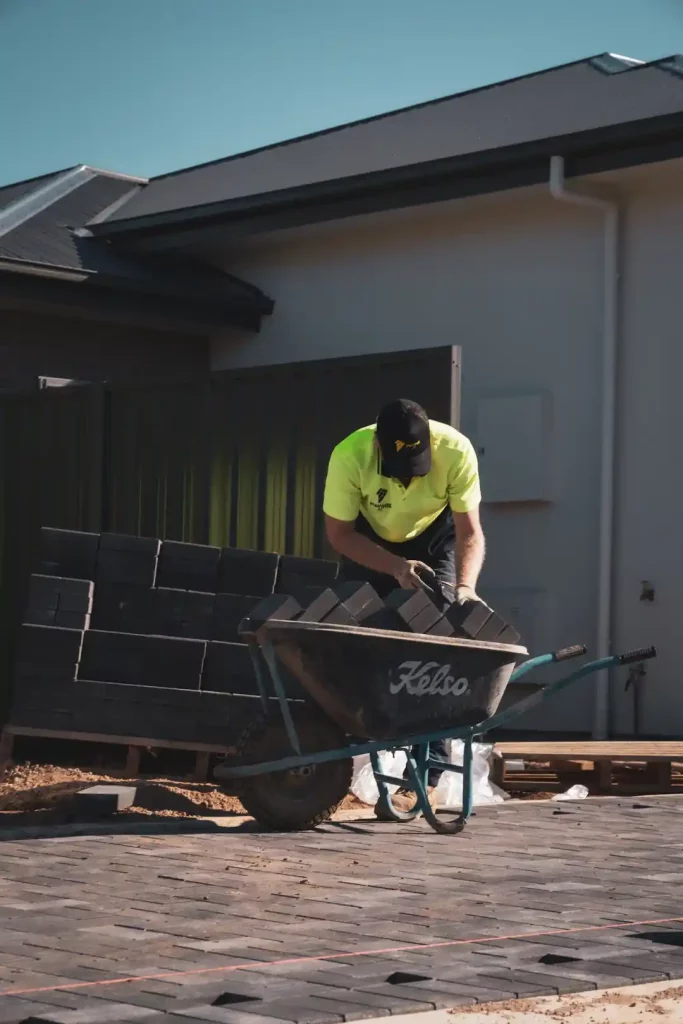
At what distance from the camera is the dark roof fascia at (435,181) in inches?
457

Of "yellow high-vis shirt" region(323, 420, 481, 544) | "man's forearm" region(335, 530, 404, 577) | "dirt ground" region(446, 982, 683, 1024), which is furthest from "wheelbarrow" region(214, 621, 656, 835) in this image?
"dirt ground" region(446, 982, 683, 1024)

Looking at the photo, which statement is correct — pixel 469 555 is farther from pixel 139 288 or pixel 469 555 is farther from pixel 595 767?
pixel 139 288

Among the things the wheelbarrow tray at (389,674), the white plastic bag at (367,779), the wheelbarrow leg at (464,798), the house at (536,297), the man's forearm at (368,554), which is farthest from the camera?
the house at (536,297)

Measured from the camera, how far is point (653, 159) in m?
11.6

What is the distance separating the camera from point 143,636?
8.28m

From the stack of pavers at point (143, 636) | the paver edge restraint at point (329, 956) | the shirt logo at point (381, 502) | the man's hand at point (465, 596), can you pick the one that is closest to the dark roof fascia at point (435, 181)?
the stack of pavers at point (143, 636)

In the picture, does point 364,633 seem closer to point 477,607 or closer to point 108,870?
point 477,607

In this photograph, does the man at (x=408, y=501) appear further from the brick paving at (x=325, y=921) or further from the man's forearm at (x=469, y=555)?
the brick paving at (x=325, y=921)

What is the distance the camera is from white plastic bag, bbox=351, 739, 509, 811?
320 inches

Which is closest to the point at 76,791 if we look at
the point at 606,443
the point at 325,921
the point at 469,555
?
the point at 469,555

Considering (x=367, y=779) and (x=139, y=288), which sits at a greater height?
(x=139, y=288)

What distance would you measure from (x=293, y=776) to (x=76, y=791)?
1.55 metres

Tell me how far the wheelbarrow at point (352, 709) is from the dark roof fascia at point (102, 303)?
7.64 m

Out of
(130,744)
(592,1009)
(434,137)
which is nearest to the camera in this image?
(592,1009)
